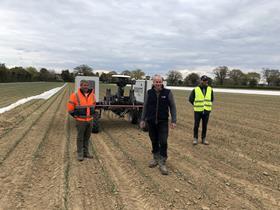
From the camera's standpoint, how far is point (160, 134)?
20.0 ft

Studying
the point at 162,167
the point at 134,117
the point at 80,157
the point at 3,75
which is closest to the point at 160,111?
the point at 162,167

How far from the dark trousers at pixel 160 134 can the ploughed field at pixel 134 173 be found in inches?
17.7

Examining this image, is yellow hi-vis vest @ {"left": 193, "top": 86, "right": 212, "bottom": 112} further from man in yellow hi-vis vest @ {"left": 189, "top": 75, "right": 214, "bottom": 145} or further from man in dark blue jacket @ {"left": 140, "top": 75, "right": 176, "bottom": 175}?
man in dark blue jacket @ {"left": 140, "top": 75, "right": 176, "bottom": 175}

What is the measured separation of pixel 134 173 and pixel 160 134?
0.94 m

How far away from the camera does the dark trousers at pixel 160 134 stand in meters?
6.05

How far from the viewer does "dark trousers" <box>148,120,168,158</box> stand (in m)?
6.05

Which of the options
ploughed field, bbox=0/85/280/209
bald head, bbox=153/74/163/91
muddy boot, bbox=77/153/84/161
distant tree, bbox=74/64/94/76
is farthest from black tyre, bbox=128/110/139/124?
bald head, bbox=153/74/163/91

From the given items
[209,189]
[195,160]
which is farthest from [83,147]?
[209,189]

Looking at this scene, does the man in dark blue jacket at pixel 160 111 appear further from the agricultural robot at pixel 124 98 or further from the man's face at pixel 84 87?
the agricultural robot at pixel 124 98

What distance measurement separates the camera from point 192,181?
5512mm

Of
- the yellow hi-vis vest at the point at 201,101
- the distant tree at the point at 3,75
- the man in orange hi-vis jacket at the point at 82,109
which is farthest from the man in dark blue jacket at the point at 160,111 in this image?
the distant tree at the point at 3,75

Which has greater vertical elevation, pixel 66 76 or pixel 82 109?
pixel 82 109

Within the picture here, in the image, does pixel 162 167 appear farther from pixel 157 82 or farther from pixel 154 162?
pixel 157 82

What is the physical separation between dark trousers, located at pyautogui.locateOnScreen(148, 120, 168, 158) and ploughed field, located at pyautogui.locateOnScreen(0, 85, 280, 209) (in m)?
0.45
